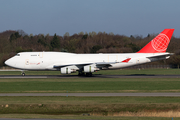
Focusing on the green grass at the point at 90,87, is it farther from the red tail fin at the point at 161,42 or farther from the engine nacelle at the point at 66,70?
the red tail fin at the point at 161,42

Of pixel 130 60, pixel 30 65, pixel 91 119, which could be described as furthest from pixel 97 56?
pixel 91 119

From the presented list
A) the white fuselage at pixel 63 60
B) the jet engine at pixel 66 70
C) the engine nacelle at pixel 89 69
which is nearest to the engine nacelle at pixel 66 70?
the jet engine at pixel 66 70

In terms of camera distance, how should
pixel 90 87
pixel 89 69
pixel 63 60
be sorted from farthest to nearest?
pixel 63 60
pixel 89 69
pixel 90 87

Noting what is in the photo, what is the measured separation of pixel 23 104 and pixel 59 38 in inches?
5821

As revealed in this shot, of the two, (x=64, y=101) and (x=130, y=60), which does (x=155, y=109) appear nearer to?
(x=64, y=101)

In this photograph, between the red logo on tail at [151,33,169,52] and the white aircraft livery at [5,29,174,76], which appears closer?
the white aircraft livery at [5,29,174,76]

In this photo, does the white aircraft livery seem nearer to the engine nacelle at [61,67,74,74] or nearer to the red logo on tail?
the red logo on tail

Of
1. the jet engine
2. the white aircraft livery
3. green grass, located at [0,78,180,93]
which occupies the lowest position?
green grass, located at [0,78,180,93]

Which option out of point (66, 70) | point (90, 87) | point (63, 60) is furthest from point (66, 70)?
point (90, 87)

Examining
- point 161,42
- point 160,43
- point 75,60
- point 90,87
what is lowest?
point 90,87

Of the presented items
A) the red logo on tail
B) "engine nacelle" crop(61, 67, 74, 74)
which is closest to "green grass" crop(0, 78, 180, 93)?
"engine nacelle" crop(61, 67, 74, 74)

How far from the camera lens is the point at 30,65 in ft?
154

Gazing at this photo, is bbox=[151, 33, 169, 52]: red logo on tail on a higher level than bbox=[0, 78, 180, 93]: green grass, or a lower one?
higher

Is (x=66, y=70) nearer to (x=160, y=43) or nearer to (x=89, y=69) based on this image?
(x=89, y=69)
